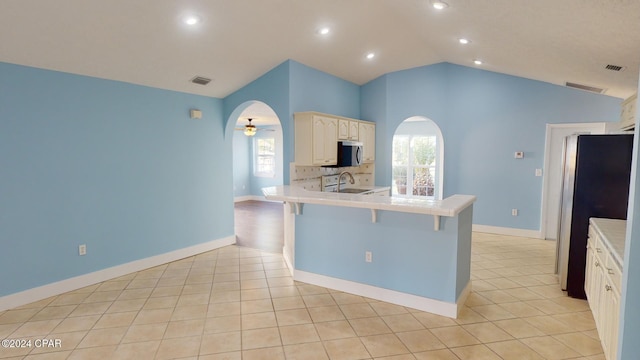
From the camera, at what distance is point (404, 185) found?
31.2 ft

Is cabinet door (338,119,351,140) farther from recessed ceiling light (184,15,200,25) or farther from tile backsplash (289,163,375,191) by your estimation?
recessed ceiling light (184,15,200,25)

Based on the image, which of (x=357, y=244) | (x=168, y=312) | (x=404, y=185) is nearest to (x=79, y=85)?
(x=168, y=312)

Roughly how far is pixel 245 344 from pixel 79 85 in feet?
10.6

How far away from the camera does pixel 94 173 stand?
379 centimetres

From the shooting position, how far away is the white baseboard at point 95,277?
327 centimetres

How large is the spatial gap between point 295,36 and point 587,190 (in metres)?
3.47

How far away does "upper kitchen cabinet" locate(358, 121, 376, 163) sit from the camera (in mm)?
5982

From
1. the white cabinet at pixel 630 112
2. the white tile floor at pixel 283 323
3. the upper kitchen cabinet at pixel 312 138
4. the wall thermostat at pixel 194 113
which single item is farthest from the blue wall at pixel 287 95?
the white cabinet at pixel 630 112

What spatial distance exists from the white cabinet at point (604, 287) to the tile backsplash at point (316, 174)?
3447mm

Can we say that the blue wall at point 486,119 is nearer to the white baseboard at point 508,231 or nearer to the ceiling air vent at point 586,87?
the white baseboard at point 508,231

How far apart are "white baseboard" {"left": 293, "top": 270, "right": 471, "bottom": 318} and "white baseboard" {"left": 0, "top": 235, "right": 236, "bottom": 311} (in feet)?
6.24

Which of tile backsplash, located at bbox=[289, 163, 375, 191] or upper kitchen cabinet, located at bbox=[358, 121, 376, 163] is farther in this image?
upper kitchen cabinet, located at bbox=[358, 121, 376, 163]

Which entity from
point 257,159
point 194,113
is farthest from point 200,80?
point 257,159

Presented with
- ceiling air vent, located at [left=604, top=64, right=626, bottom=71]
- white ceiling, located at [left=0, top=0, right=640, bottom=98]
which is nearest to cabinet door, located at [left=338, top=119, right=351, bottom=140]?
white ceiling, located at [left=0, top=0, right=640, bottom=98]
